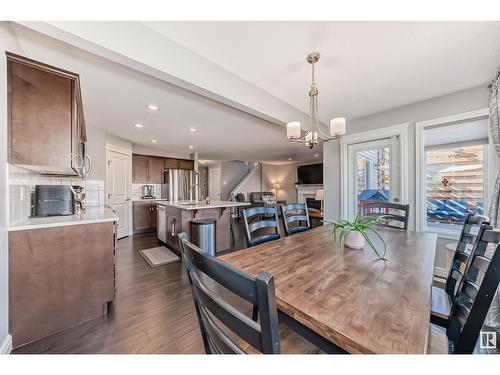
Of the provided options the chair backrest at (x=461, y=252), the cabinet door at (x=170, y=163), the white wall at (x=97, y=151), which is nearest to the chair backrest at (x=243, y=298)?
the chair backrest at (x=461, y=252)

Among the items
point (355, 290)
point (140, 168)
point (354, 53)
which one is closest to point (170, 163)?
point (140, 168)

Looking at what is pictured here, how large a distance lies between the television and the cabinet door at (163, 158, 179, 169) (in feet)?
16.2

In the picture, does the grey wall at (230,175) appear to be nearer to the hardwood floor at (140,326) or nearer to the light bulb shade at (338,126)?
the hardwood floor at (140,326)

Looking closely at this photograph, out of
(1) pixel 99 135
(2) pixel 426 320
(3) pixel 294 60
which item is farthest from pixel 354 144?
(1) pixel 99 135

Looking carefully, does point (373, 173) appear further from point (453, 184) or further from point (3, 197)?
point (3, 197)

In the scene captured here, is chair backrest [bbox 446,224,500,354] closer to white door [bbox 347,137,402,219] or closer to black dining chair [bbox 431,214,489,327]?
black dining chair [bbox 431,214,489,327]

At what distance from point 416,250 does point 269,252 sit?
988 mm

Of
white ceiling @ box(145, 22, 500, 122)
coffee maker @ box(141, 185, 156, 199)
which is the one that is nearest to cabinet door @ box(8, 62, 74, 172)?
white ceiling @ box(145, 22, 500, 122)

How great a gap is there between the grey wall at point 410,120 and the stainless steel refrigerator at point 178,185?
3.76m

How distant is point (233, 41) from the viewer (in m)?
1.55

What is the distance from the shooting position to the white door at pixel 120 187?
167 inches

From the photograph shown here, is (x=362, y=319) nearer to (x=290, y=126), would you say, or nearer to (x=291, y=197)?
(x=290, y=126)

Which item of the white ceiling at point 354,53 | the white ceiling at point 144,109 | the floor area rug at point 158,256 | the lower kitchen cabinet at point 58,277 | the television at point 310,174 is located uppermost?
the white ceiling at point 354,53

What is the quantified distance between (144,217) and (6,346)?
14.4ft
